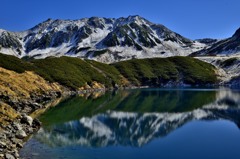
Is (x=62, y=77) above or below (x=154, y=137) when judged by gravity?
above

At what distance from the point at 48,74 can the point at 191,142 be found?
113947 millimetres

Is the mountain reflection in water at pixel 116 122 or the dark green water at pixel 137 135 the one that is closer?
the dark green water at pixel 137 135

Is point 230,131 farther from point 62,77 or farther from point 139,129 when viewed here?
point 62,77

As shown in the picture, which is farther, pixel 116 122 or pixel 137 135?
pixel 116 122

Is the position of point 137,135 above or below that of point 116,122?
below

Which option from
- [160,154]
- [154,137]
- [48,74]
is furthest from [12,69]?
[160,154]

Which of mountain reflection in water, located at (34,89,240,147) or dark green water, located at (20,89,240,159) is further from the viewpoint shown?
mountain reflection in water, located at (34,89,240,147)

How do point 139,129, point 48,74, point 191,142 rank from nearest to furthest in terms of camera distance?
point 191,142 → point 139,129 → point 48,74

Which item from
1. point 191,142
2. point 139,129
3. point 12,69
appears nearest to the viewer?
point 191,142

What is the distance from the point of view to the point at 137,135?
52969 millimetres

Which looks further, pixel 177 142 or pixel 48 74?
pixel 48 74

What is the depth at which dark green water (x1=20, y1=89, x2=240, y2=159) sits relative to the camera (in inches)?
1576

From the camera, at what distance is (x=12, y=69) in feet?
405

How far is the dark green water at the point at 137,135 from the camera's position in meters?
40.0
